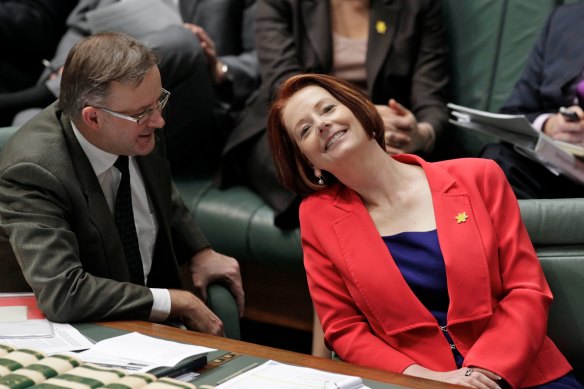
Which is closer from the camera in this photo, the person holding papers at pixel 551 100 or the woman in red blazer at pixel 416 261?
the woman in red blazer at pixel 416 261

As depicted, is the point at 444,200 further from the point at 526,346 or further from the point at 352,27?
the point at 352,27

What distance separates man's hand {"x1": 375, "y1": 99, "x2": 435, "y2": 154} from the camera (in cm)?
265

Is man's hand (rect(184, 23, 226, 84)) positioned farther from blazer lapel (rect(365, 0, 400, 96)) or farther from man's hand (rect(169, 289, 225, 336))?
man's hand (rect(169, 289, 225, 336))

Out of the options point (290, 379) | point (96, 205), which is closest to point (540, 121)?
point (96, 205)

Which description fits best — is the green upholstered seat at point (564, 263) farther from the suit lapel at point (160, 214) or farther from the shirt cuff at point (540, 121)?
the suit lapel at point (160, 214)

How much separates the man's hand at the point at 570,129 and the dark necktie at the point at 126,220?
126 centimetres

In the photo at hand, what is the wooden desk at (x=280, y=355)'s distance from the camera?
55.7 inches

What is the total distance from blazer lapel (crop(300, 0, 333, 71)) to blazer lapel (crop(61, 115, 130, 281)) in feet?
3.92

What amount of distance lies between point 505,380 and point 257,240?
1230mm

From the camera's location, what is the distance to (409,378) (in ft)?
4.71

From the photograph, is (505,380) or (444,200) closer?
(505,380)

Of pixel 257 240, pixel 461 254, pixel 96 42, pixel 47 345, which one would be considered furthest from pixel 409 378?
pixel 257 240

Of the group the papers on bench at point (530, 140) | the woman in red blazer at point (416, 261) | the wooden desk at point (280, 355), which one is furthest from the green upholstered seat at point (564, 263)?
the wooden desk at point (280, 355)

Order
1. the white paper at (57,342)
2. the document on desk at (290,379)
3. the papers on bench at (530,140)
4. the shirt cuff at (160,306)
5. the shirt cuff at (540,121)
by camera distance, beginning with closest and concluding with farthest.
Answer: the document on desk at (290,379), the white paper at (57,342), the shirt cuff at (160,306), the papers on bench at (530,140), the shirt cuff at (540,121)
